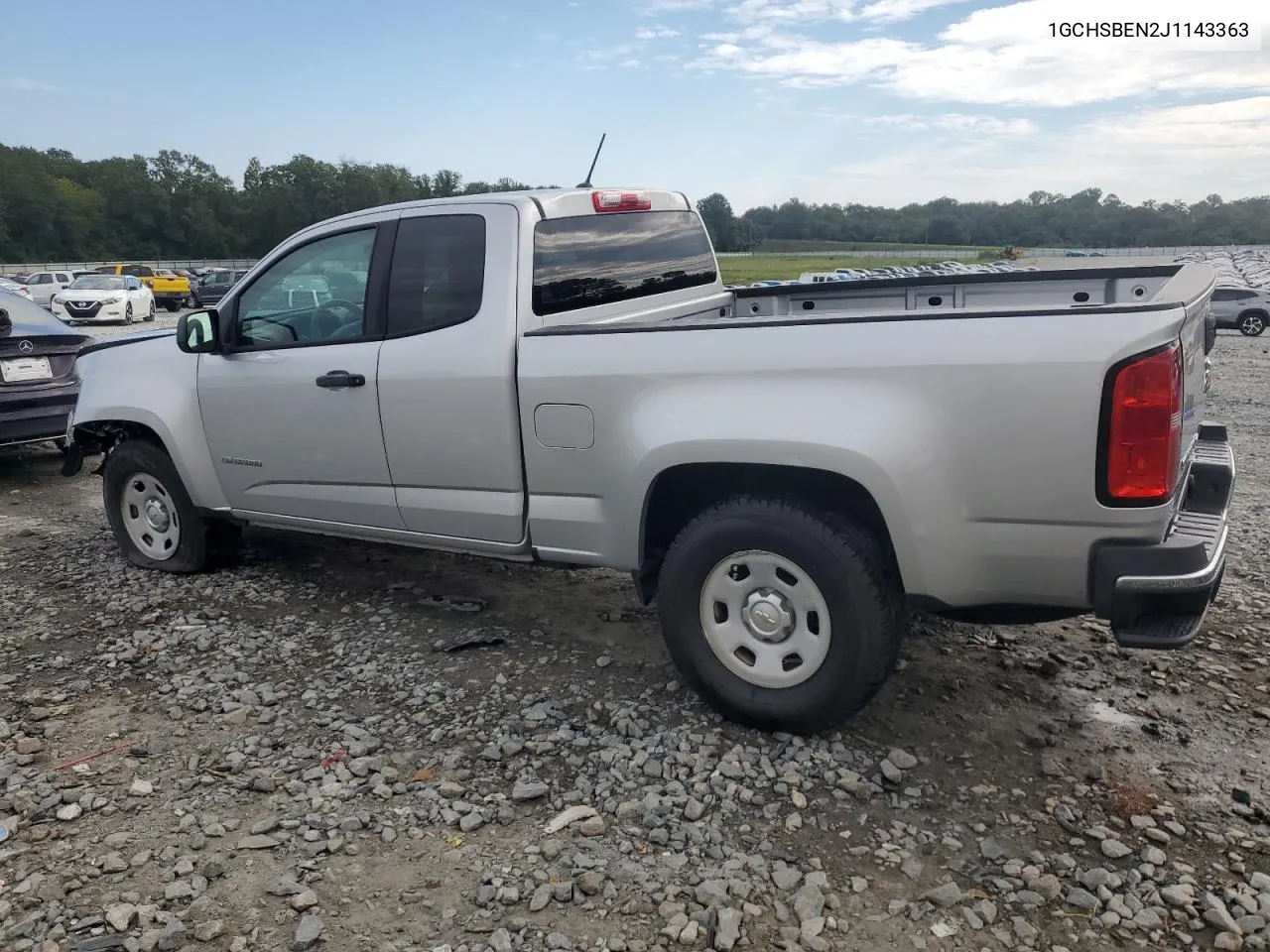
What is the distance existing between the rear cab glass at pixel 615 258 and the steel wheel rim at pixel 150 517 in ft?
8.99

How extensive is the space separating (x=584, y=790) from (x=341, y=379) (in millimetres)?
2153

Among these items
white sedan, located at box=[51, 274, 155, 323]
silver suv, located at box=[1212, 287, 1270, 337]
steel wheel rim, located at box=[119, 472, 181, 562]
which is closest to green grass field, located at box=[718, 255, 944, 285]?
white sedan, located at box=[51, 274, 155, 323]

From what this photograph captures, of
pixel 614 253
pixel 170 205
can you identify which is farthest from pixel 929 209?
pixel 614 253

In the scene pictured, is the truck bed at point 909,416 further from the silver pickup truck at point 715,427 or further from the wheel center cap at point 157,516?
the wheel center cap at point 157,516

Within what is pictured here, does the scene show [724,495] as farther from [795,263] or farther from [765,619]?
[795,263]

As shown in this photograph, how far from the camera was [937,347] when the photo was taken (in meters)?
2.93

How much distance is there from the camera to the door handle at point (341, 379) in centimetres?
427

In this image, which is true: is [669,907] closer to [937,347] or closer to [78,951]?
[78,951]

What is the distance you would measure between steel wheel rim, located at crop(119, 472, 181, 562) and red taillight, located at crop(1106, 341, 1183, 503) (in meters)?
4.72

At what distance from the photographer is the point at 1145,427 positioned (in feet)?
9.00

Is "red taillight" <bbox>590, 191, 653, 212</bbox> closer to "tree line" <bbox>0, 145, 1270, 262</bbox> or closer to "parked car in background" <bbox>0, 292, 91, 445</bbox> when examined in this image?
"parked car in background" <bbox>0, 292, 91, 445</bbox>

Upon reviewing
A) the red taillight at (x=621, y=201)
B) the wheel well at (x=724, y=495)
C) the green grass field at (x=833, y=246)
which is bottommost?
the wheel well at (x=724, y=495)

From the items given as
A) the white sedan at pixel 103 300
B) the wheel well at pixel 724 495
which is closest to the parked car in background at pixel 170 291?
the white sedan at pixel 103 300

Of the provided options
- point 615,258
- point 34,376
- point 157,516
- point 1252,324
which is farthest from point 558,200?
point 1252,324
